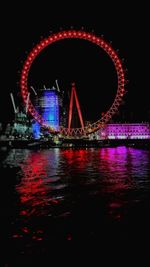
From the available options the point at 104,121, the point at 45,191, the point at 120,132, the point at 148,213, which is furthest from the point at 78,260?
the point at 120,132

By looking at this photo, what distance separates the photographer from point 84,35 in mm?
50281

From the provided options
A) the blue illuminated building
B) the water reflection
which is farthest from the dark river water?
the blue illuminated building

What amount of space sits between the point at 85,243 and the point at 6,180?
9.26 m

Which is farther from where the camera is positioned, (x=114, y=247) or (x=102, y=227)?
(x=102, y=227)

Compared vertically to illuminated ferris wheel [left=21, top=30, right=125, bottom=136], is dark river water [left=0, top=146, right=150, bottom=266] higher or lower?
lower

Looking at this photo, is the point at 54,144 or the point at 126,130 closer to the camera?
the point at 54,144

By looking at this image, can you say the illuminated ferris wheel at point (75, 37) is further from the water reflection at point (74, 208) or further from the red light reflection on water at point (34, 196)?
the water reflection at point (74, 208)

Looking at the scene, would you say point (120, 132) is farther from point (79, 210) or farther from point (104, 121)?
point (79, 210)

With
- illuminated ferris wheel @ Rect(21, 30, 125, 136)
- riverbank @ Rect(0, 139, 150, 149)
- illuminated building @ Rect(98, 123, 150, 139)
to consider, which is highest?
illuminated ferris wheel @ Rect(21, 30, 125, 136)

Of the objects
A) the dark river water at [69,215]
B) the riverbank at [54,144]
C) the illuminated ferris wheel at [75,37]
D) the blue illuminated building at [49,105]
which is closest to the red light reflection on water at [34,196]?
the dark river water at [69,215]

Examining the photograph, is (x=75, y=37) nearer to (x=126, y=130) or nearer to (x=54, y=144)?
(x=54, y=144)

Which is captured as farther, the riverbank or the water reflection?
the riverbank

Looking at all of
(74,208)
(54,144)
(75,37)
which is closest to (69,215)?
(74,208)

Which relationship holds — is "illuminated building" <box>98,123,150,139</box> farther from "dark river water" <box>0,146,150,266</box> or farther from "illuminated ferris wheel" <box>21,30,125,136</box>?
"dark river water" <box>0,146,150,266</box>
